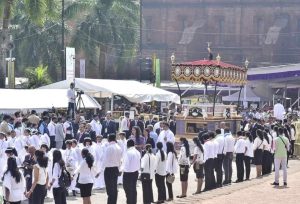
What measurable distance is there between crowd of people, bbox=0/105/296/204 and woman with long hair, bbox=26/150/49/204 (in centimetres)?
2

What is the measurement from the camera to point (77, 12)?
48719 millimetres

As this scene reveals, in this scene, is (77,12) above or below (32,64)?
above

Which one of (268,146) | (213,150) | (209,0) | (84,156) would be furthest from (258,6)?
(84,156)

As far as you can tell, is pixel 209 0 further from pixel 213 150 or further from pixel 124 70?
pixel 213 150

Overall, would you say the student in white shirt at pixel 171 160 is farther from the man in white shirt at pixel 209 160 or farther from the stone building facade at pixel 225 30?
the stone building facade at pixel 225 30

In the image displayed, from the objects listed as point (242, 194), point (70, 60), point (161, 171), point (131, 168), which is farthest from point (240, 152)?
point (70, 60)

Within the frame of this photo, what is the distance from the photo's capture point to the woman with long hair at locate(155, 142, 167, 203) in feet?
56.3

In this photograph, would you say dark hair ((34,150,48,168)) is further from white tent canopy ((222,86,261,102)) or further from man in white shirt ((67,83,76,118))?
white tent canopy ((222,86,261,102))

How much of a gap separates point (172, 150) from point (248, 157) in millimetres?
5274

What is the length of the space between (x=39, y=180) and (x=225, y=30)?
5735 centimetres

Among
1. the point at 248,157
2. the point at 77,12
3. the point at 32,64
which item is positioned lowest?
the point at 248,157

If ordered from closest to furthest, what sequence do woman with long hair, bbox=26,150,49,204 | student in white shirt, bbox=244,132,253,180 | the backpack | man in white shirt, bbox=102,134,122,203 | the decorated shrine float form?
1. woman with long hair, bbox=26,150,49,204
2. the backpack
3. man in white shirt, bbox=102,134,122,203
4. student in white shirt, bbox=244,132,253,180
5. the decorated shrine float

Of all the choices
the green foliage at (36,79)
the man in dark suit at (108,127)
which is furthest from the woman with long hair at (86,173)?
the green foliage at (36,79)

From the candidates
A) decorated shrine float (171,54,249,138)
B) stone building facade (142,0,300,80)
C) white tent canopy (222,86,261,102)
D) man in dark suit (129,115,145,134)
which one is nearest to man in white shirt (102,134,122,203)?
man in dark suit (129,115,145,134)
